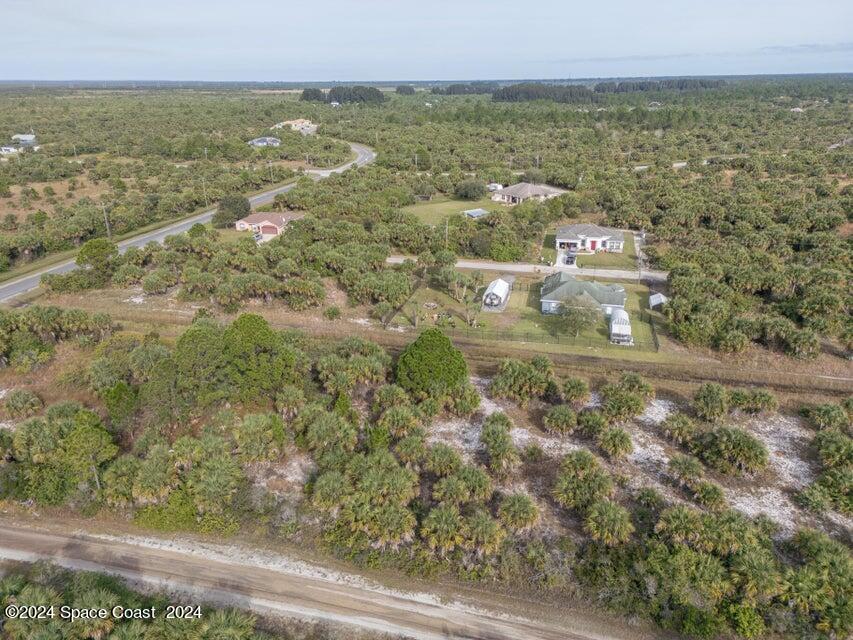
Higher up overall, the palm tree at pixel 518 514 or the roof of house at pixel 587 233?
the roof of house at pixel 587 233

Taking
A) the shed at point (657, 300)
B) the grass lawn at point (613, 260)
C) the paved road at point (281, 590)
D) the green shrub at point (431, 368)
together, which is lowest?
the paved road at point (281, 590)

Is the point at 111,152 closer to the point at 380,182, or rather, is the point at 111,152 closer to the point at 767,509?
the point at 380,182

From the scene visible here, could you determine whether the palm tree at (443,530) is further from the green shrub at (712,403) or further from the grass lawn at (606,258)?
the grass lawn at (606,258)

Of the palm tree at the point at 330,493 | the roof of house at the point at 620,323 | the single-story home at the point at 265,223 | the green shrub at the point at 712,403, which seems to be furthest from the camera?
the single-story home at the point at 265,223

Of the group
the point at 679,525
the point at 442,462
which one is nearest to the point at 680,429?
the point at 679,525

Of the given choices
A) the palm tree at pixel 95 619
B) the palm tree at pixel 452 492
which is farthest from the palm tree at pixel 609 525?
the palm tree at pixel 95 619

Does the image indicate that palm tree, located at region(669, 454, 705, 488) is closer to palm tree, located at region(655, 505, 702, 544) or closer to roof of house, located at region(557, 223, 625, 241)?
palm tree, located at region(655, 505, 702, 544)

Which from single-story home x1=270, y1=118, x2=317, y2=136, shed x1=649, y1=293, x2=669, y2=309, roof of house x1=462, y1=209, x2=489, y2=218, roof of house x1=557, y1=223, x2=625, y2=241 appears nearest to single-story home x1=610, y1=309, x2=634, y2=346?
shed x1=649, y1=293, x2=669, y2=309
